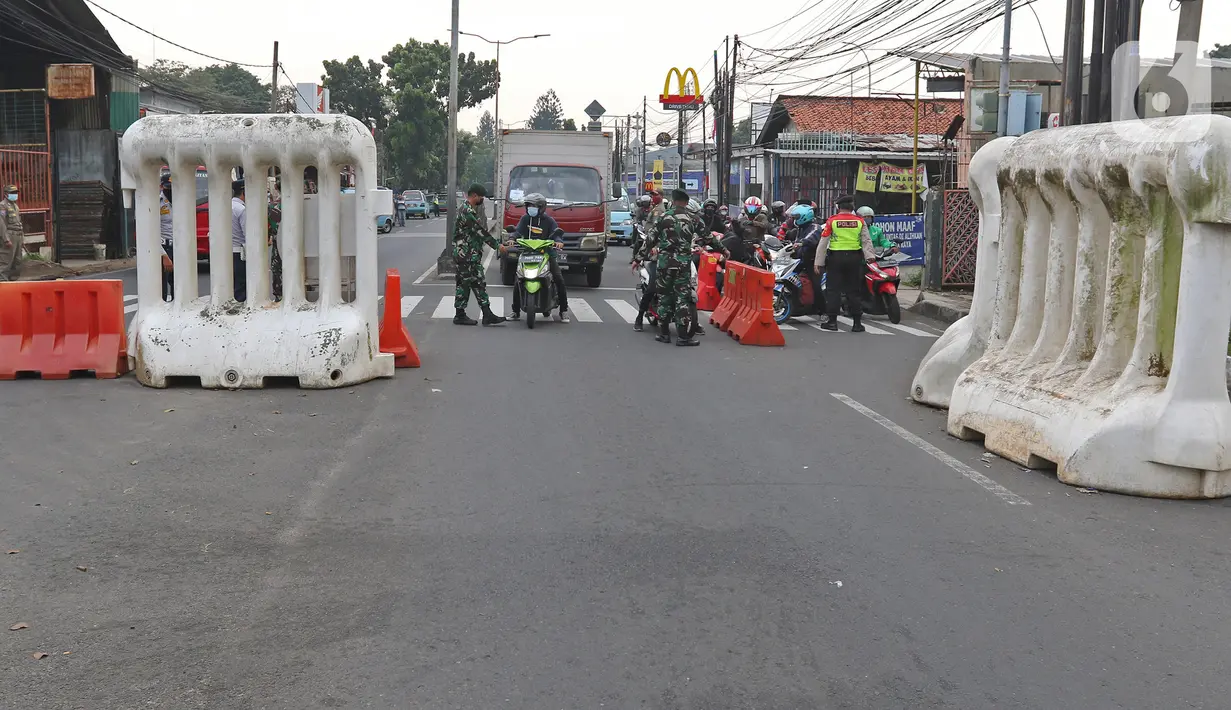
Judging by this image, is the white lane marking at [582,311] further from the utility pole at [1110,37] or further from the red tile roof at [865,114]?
the red tile roof at [865,114]

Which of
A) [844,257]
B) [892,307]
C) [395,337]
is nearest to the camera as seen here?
[395,337]

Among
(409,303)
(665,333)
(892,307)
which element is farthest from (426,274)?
(665,333)

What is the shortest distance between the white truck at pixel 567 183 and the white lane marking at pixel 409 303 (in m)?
2.94

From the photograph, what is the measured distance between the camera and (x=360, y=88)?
7200cm

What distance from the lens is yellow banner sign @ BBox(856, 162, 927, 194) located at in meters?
35.8

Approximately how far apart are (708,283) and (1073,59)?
6.01 m

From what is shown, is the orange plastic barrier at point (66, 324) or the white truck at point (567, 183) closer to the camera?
the orange plastic barrier at point (66, 324)

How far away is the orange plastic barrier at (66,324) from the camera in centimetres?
1066

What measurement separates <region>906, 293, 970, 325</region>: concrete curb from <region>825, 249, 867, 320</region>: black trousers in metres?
2.31

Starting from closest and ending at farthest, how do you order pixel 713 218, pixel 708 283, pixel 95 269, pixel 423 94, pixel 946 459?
1. pixel 946 459
2. pixel 708 283
3. pixel 713 218
4. pixel 95 269
5. pixel 423 94

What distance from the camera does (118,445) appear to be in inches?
312

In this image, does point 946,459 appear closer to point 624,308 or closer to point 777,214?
point 624,308

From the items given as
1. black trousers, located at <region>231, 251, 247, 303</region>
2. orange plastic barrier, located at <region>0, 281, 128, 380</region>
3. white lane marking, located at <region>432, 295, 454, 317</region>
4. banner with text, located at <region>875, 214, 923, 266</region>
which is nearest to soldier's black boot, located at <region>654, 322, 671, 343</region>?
white lane marking, located at <region>432, 295, 454, 317</region>

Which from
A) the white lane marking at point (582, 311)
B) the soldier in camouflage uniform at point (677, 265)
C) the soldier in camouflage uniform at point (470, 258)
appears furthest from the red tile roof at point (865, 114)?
the soldier in camouflage uniform at point (677, 265)
